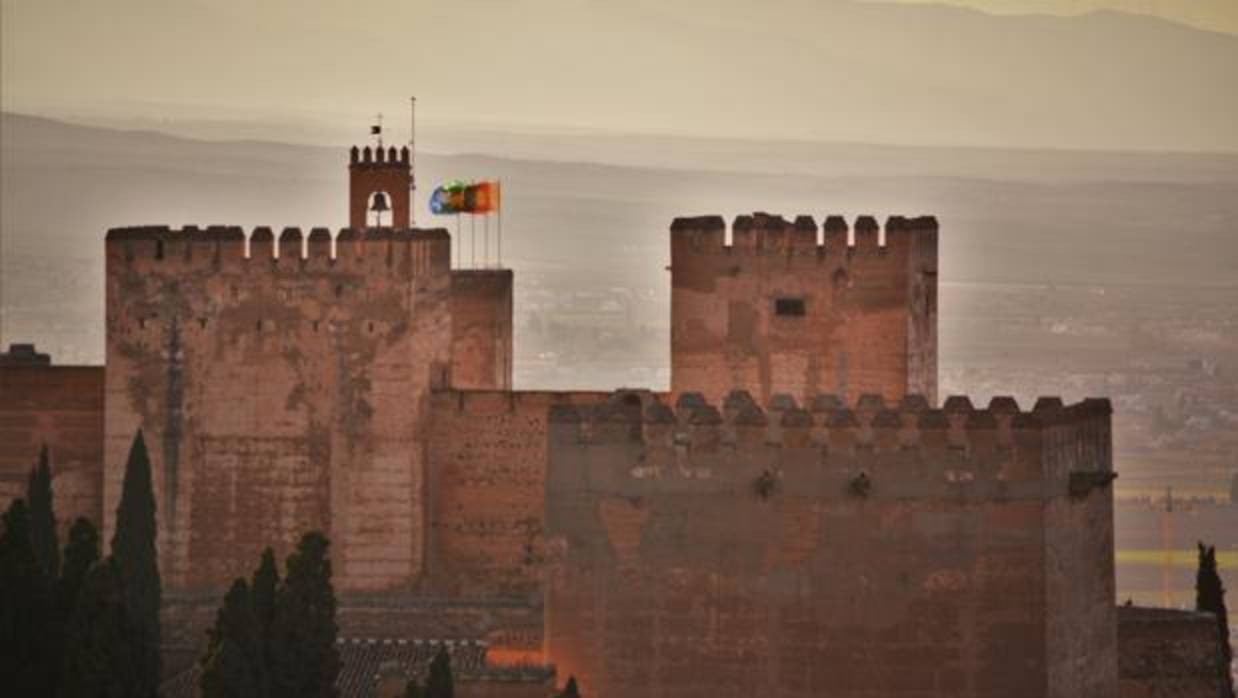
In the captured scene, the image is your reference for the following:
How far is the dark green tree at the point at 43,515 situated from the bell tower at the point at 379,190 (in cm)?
721

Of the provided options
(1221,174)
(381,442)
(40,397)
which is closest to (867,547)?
(381,442)

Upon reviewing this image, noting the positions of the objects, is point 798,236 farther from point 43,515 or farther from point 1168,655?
point 43,515

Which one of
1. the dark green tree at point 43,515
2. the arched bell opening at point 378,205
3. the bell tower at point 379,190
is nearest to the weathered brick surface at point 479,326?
the bell tower at point 379,190

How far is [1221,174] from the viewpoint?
101 m

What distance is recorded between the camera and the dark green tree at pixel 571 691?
4619 centimetres

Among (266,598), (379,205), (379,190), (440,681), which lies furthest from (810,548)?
(379,190)

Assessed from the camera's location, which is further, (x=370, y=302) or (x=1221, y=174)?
(x=1221, y=174)

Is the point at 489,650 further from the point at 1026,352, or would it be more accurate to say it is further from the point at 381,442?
the point at 1026,352

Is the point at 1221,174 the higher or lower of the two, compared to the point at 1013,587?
higher

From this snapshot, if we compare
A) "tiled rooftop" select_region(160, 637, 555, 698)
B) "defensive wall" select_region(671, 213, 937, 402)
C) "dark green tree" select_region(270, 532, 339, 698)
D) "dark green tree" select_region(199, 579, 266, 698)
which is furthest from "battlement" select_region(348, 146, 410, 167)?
"dark green tree" select_region(199, 579, 266, 698)

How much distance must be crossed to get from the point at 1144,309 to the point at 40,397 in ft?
115

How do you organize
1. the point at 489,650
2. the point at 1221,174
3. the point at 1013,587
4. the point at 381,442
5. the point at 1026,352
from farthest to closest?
the point at 1221,174
the point at 1026,352
the point at 381,442
the point at 489,650
the point at 1013,587

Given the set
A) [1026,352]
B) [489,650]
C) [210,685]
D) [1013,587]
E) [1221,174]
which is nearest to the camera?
[1013,587]

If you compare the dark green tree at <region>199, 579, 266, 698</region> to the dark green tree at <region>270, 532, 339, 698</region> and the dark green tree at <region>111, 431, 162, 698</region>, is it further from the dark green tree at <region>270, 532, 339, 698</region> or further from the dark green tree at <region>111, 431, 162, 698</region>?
the dark green tree at <region>111, 431, 162, 698</region>
